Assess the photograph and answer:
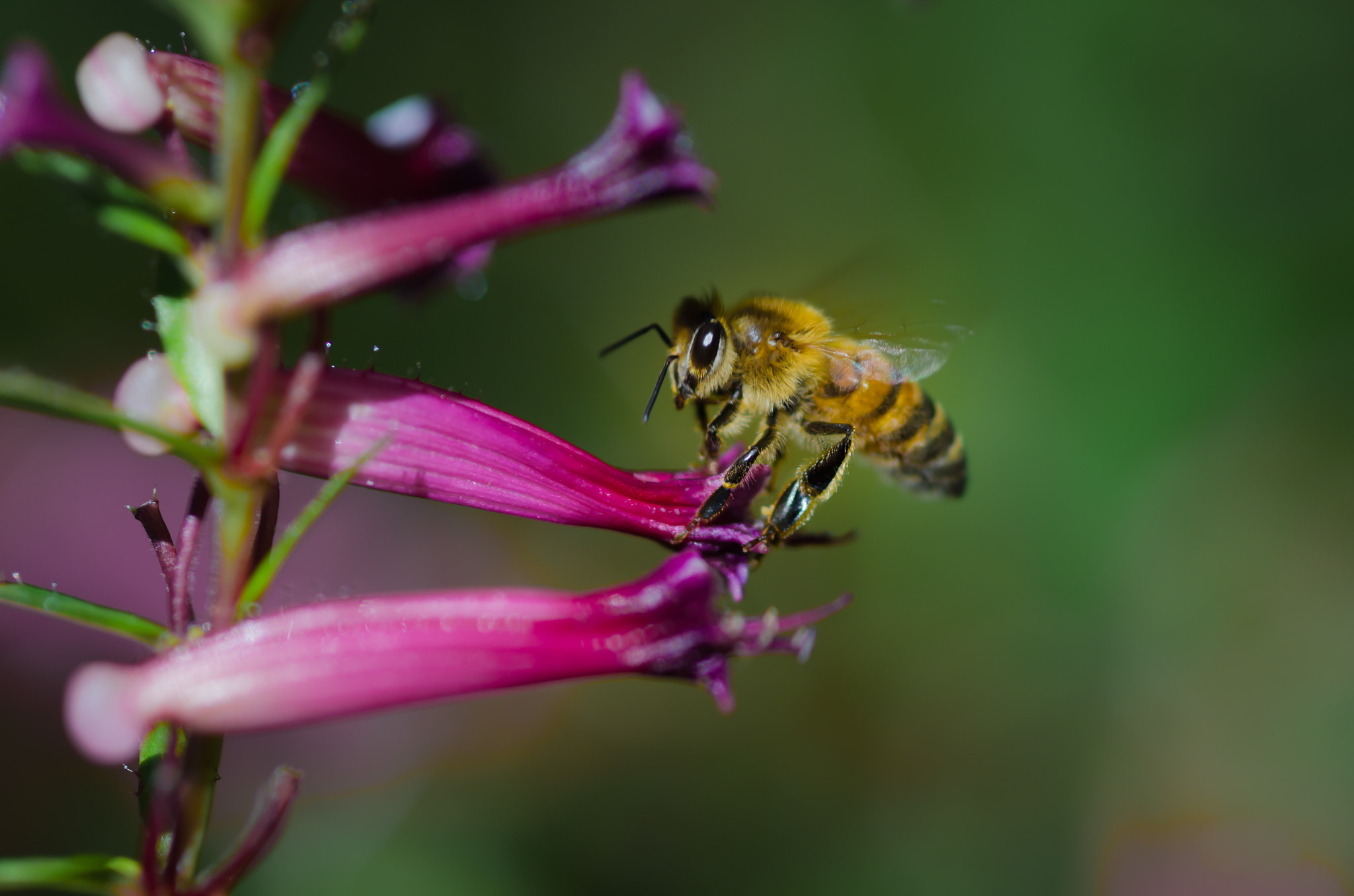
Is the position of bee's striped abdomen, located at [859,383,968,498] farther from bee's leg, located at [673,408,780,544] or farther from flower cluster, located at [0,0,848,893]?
flower cluster, located at [0,0,848,893]

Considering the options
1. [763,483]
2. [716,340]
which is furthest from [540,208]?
[716,340]

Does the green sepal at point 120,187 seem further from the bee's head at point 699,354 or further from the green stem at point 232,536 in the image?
the bee's head at point 699,354

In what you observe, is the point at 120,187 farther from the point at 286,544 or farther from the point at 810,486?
the point at 810,486

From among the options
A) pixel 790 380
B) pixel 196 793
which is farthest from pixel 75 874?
pixel 790 380

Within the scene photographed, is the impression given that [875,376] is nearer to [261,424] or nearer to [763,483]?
[763,483]

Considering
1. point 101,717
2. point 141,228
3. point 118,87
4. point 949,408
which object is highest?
point 949,408

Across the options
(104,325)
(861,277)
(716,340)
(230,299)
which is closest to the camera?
(230,299)
